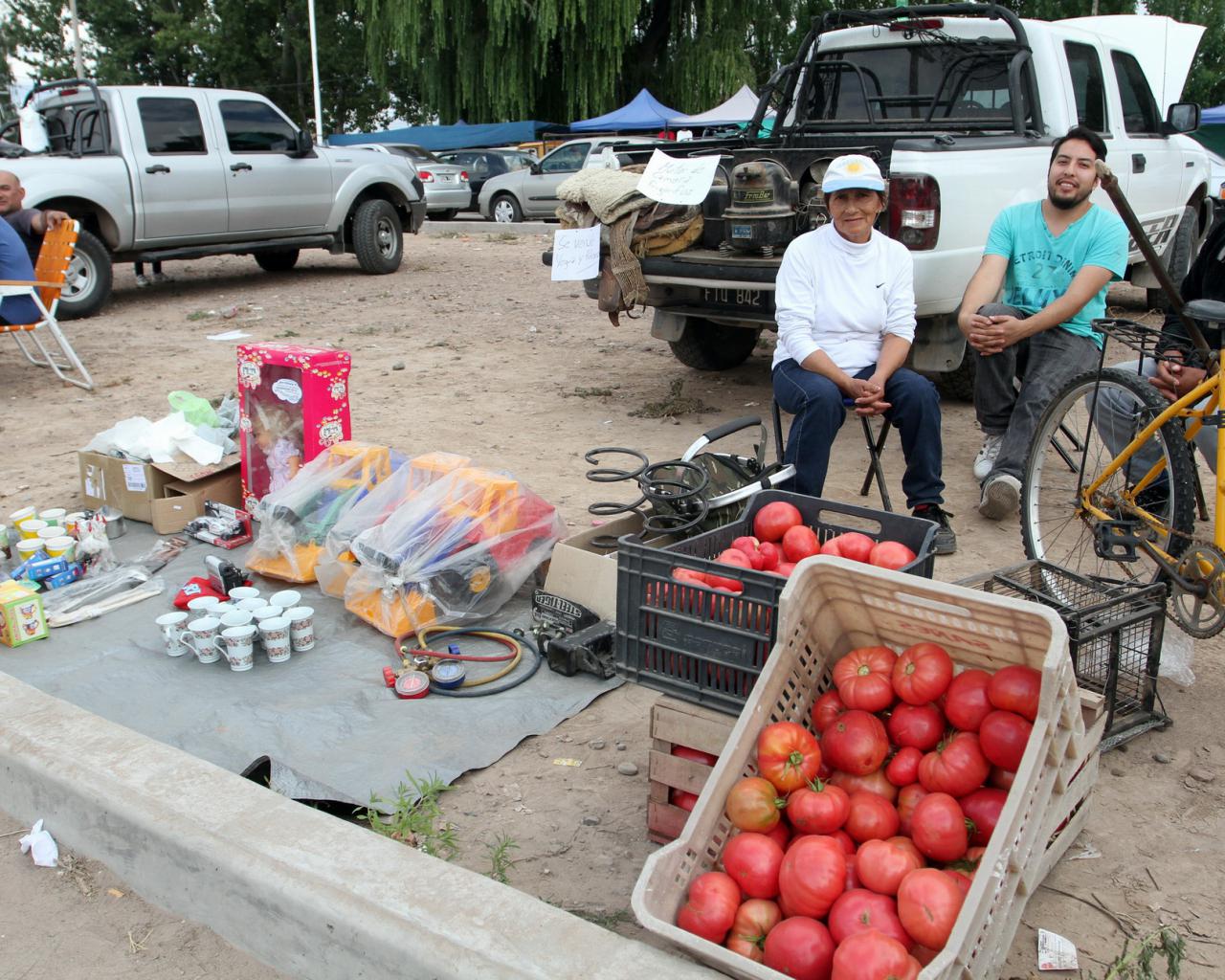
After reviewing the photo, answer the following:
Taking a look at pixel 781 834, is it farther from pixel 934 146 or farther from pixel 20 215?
pixel 20 215

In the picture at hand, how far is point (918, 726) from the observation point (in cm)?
225

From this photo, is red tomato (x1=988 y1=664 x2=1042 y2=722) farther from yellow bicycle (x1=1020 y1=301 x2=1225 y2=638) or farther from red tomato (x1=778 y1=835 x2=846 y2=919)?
yellow bicycle (x1=1020 y1=301 x2=1225 y2=638)

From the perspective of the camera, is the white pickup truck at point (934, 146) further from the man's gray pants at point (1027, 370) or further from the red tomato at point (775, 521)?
the red tomato at point (775, 521)

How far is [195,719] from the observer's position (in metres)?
3.27

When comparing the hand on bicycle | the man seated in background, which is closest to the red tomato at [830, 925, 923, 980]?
the hand on bicycle

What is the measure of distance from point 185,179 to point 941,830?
10.4 metres

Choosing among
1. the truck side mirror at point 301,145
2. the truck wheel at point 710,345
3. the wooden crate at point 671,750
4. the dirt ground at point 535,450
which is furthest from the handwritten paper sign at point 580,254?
the truck side mirror at point 301,145

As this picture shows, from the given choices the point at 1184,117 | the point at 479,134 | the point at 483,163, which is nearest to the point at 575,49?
the point at 479,134

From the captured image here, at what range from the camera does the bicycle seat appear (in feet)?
10.8

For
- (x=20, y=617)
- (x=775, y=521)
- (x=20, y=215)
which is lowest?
(x=20, y=617)

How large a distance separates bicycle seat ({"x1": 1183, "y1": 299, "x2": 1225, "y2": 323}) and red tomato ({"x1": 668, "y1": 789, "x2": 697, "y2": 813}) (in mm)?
2205

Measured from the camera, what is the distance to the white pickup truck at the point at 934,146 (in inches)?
205

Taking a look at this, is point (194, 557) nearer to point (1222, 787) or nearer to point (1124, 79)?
point (1222, 787)

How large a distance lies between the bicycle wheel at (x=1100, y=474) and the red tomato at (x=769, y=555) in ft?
4.72
